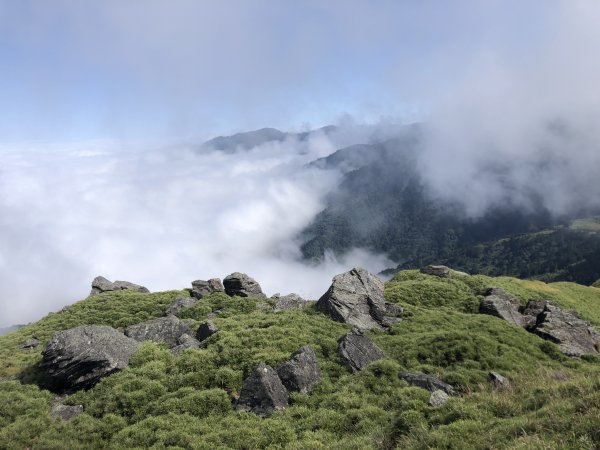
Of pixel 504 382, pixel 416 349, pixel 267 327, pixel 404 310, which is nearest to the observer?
pixel 504 382

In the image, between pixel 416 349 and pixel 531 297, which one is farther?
pixel 531 297

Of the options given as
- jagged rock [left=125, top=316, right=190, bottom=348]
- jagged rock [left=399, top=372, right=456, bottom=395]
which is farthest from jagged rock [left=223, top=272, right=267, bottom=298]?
jagged rock [left=399, top=372, right=456, bottom=395]

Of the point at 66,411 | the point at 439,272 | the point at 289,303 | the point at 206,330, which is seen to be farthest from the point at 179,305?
the point at 439,272

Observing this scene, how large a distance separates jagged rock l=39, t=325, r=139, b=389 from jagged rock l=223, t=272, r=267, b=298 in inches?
902

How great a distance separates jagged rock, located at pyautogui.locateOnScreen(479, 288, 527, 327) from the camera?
150 ft

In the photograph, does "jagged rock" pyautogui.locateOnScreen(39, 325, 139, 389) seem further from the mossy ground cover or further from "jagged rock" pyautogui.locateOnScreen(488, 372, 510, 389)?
"jagged rock" pyautogui.locateOnScreen(488, 372, 510, 389)

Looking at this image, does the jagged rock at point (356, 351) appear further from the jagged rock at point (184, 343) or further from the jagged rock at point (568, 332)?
the jagged rock at point (568, 332)

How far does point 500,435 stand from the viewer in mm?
13906

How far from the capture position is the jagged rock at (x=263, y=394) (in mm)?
23109

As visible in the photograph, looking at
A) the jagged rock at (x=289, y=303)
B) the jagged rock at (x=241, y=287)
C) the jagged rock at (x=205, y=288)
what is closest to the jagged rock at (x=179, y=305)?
the jagged rock at (x=205, y=288)

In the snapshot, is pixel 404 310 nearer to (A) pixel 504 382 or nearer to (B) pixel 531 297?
(A) pixel 504 382

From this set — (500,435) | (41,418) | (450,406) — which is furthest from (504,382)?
(41,418)

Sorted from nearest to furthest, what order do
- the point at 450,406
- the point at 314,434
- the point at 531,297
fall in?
the point at 450,406, the point at 314,434, the point at 531,297

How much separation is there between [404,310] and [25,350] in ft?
137
